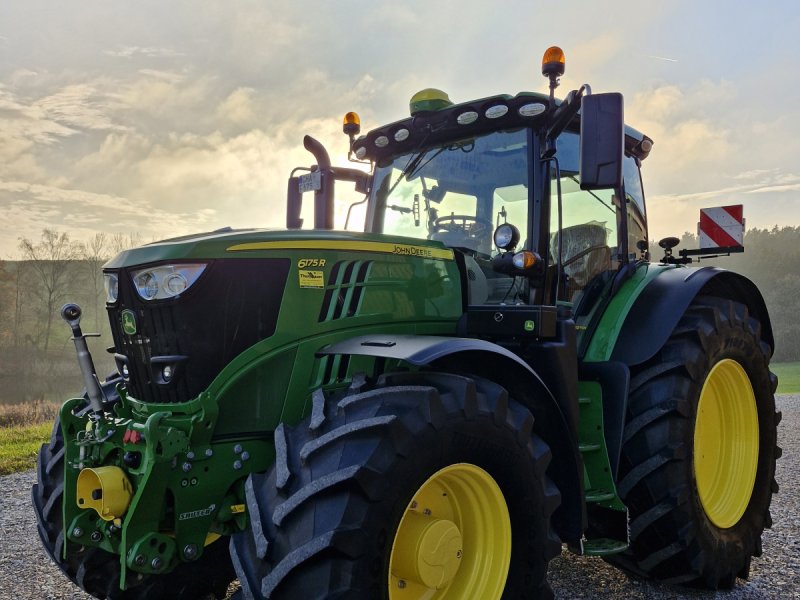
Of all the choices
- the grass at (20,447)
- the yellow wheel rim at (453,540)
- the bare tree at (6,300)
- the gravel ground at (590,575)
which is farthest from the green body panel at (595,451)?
the bare tree at (6,300)

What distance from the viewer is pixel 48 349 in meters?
35.0

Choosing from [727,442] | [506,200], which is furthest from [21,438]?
[727,442]

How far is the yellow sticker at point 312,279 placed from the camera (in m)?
2.73

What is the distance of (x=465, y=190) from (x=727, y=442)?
2.42 m

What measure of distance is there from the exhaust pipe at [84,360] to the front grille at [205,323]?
0.28 meters

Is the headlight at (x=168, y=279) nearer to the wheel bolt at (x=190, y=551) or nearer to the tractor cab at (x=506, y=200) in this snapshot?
the wheel bolt at (x=190, y=551)

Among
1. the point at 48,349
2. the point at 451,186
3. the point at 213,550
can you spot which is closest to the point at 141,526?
the point at 213,550

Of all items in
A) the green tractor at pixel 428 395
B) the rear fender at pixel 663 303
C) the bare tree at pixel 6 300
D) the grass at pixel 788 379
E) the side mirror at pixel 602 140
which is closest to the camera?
the green tractor at pixel 428 395

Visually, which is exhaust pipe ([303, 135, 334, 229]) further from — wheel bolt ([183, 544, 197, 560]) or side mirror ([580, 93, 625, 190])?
wheel bolt ([183, 544, 197, 560])

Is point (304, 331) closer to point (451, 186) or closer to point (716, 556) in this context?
point (451, 186)

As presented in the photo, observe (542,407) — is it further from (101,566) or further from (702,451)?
A: (101,566)

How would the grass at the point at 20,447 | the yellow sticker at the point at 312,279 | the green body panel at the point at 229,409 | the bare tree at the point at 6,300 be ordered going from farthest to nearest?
the bare tree at the point at 6,300 → the grass at the point at 20,447 → the yellow sticker at the point at 312,279 → the green body panel at the point at 229,409

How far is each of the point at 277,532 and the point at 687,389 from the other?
248 cm

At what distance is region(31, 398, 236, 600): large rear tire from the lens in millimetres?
2992
